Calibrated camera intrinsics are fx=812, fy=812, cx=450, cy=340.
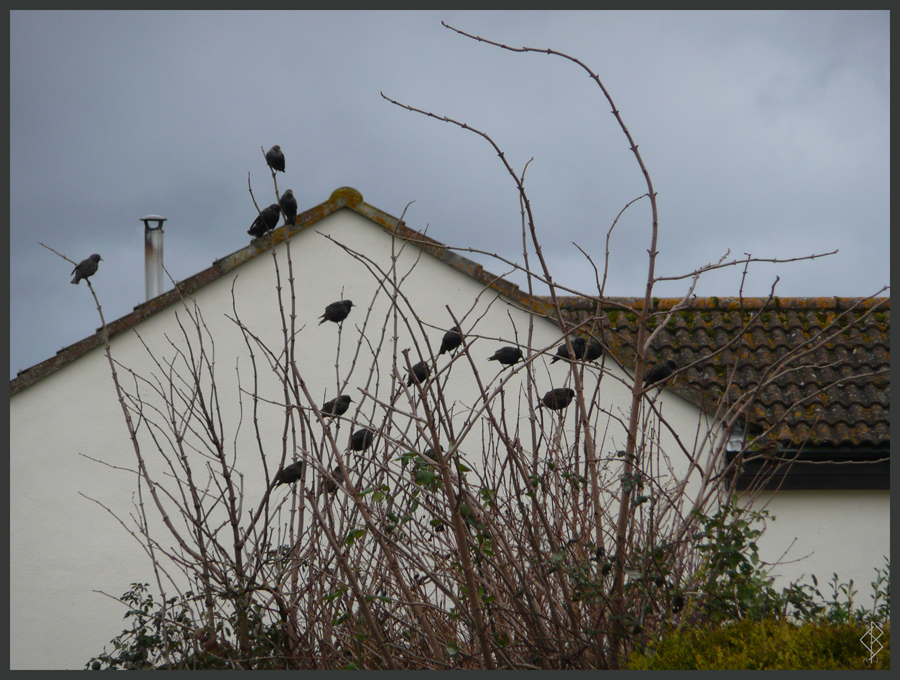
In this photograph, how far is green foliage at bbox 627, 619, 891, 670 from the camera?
8.70 ft

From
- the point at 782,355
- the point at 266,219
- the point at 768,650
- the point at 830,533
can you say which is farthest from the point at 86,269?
the point at 830,533

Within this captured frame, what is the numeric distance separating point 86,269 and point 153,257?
5.48 metres

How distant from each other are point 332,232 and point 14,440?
323cm

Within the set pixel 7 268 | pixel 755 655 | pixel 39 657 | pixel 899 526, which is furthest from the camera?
pixel 39 657

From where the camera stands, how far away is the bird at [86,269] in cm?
468

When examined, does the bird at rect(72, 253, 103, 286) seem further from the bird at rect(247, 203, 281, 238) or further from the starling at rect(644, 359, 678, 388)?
the starling at rect(644, 359, 678, 388)

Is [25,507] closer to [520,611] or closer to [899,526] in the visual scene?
[520,611]

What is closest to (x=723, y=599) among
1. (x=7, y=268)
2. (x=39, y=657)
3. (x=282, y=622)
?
(x=282, y=622)

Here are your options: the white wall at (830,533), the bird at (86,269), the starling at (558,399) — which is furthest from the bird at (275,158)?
the white wall at (830,533)

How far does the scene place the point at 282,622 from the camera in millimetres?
3807

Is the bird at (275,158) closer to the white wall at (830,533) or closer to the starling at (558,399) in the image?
the starling at (558,399)

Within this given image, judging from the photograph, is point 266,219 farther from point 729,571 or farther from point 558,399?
point 729,571

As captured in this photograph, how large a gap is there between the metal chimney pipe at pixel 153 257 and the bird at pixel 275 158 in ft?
18.4

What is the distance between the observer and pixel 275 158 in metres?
4.36
